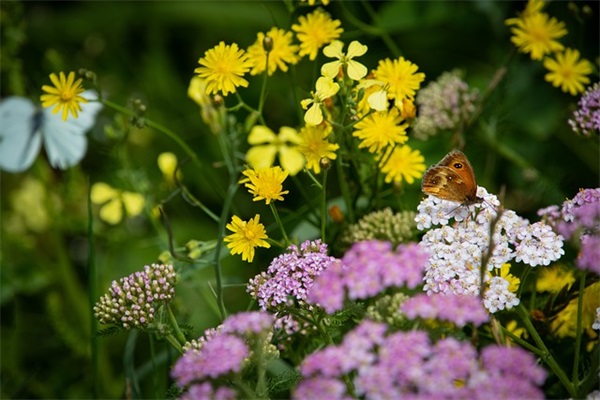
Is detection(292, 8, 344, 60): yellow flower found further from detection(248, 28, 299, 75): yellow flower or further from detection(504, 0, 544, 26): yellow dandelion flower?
detection(504, 0, 544, 26): yellow dandelion flower

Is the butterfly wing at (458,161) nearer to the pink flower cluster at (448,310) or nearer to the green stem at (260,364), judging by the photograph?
the pink flower cluster at (448,310)

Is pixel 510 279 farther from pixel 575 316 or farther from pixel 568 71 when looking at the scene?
pixel 568 71

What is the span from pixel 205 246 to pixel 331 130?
372 millimetres

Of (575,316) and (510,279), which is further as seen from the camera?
(575,316)

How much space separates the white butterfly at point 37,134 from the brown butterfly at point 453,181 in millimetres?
Answer: 970

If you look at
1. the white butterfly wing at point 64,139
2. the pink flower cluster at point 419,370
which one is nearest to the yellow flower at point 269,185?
the pink flower cluster at point 419,370

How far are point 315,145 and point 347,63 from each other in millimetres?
162

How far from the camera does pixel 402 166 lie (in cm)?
151

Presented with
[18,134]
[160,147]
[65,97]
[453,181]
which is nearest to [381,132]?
[453,181]

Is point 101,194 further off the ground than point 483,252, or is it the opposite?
point 483,252

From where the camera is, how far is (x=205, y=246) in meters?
1.55

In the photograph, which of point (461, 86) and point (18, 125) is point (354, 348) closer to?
point (461, 86)

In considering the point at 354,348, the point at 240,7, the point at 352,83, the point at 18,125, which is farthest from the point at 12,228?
the point at 354,348

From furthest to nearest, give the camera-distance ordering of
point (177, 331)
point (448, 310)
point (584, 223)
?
point (177, 331)
point (584, 223)
point (448, 310)
